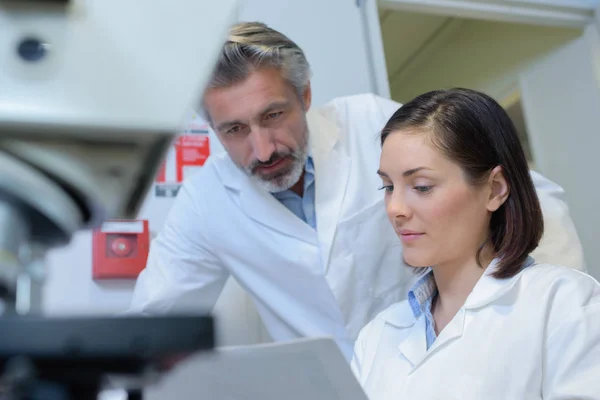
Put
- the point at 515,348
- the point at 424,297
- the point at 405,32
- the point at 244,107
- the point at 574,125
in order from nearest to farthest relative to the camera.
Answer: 1. the point at 515,348
2. the point at 424,297
3. the point at 244,107
4. the point at 574,125
5. the point at 405,32

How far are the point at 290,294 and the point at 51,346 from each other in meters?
1.20

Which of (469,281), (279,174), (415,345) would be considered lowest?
→ (415,345)

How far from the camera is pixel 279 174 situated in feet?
5.05

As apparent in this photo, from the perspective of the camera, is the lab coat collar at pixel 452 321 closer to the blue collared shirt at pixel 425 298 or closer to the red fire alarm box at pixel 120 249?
the blue collared shirt at pixel 425 298

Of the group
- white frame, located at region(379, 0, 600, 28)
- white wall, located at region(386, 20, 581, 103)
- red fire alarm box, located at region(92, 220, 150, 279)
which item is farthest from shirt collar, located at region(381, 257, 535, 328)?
white wall, located at region(386, 20, 581, 103)

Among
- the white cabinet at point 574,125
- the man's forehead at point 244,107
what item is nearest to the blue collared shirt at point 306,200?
the man's forehead at point 244,107

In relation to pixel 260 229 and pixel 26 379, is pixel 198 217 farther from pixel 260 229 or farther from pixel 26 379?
pixel 26 379

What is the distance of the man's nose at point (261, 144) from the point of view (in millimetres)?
1485

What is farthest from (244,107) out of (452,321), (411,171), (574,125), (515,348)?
(574,125)

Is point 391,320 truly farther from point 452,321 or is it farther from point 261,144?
point 261,144

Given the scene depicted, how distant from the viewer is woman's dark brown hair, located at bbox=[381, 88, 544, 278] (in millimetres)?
1229

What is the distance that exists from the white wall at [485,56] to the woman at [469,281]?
1.52m

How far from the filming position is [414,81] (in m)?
3.72

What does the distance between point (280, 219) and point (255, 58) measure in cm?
37
